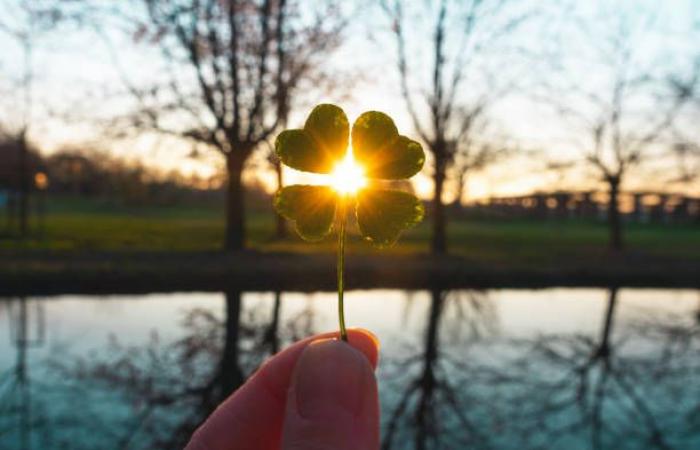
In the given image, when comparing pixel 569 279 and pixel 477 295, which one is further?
pixel 569 279

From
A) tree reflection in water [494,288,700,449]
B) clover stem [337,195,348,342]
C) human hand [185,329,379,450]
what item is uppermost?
clover stem [337,195,348,342]

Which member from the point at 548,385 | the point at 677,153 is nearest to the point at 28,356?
the point at 548,385

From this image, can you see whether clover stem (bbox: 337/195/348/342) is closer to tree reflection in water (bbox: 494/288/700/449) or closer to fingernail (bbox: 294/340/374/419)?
fingernail (bbox: 294/340/374/419)

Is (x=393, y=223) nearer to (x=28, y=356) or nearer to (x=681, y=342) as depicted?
(x=28, y=356)

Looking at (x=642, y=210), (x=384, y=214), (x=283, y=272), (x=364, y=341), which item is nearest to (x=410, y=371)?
(x=364, y=341)

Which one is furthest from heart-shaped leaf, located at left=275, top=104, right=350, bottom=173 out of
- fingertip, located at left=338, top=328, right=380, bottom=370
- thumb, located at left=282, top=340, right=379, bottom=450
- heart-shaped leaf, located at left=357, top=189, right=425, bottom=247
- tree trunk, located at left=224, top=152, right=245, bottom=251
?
tree trunk, located at left=224, top=152, right=245, bottom=251

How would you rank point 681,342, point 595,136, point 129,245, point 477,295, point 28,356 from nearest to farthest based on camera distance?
point 28,356 < point 681,342 < point 477,295 < point 129,245 < point 595,136

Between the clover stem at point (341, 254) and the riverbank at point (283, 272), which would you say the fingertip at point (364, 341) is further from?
the riverbank at point (283, 272)
